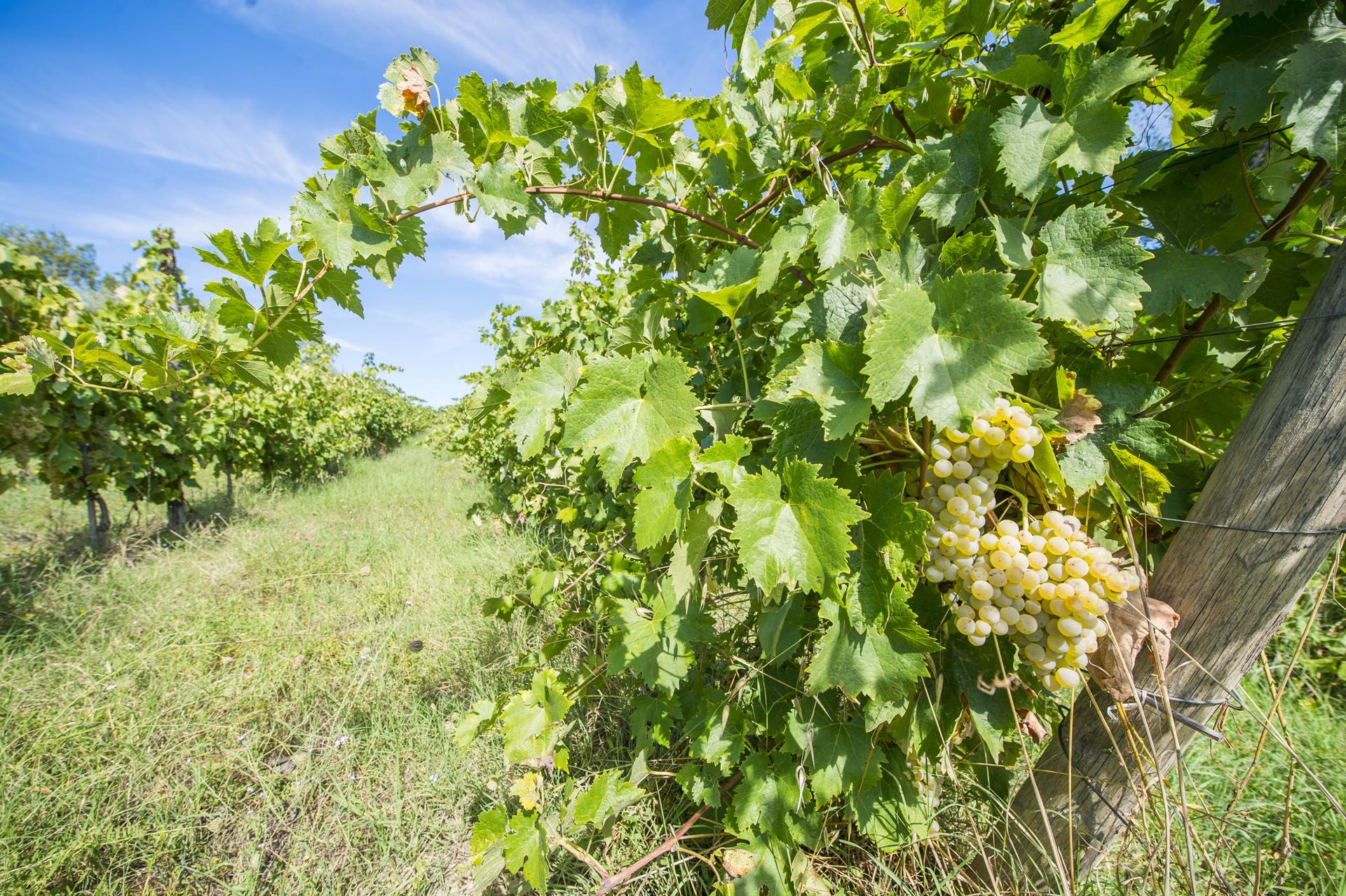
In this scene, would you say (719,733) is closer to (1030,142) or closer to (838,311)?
(838,311)

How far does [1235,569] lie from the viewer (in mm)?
934

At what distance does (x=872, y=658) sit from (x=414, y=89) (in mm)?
1406

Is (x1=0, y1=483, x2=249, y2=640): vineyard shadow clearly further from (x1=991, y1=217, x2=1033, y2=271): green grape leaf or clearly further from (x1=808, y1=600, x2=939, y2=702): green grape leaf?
(x1=991, y1=217, x2=1033, y2=271): green grape leaf

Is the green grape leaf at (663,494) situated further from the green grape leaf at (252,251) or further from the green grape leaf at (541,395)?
the green grape leaf at (252,251)

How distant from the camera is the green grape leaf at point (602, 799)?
1393 millimetres

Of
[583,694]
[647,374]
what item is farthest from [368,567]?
[647,374]

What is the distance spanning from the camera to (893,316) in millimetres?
767

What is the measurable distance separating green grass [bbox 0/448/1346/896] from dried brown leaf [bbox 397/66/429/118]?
187 cm

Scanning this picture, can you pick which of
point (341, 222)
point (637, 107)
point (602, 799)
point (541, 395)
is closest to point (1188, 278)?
point (637, 107)

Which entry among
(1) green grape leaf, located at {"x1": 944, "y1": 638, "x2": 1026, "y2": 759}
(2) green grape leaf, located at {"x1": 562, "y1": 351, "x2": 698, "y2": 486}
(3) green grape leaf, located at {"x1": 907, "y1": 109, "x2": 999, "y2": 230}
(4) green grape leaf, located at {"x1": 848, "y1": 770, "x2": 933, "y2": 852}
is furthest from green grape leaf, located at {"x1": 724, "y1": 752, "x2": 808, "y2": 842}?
(3) green grape leaf, located at {"x1": 907, "y1": 109, "x2": 999, "y2": 230}

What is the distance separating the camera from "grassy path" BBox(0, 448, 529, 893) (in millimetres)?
1829

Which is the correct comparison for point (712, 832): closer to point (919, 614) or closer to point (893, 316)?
point (919, 614)

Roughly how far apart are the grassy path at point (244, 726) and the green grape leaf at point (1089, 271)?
2.46 metres

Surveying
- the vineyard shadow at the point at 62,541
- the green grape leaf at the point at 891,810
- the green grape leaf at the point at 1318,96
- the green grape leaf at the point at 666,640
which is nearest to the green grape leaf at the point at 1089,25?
the green grape leaf at the point at 1318,96
